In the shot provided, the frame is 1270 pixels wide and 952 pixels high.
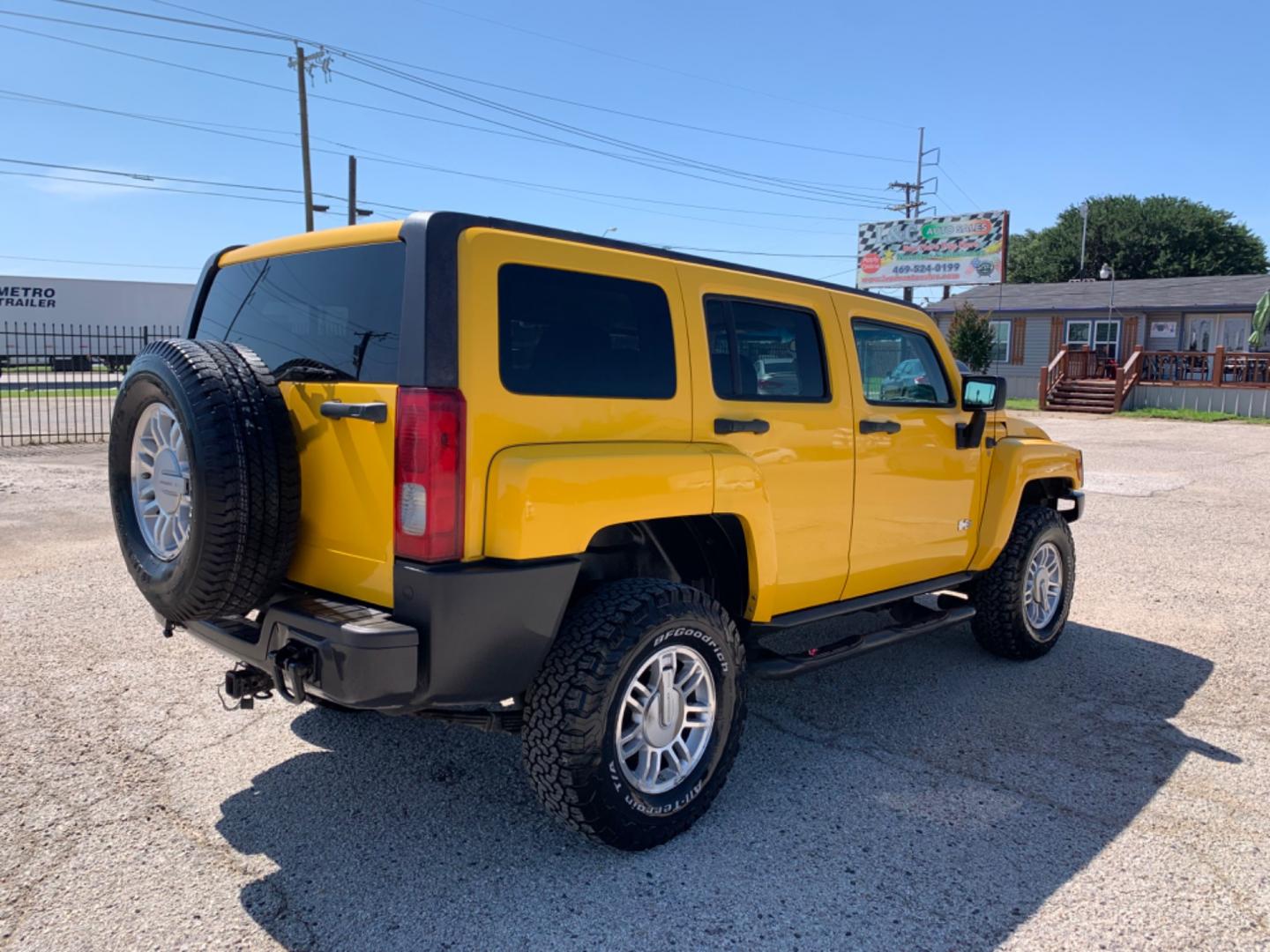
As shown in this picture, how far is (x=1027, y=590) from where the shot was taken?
5.33m

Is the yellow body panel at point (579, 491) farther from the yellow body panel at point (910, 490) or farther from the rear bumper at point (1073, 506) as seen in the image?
the rear bumper at point (1073, 506)

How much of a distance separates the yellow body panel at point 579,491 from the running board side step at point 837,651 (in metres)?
0.87

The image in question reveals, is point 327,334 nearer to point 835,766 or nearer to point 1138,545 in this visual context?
point 835,766

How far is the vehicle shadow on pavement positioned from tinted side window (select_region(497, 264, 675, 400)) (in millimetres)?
1595

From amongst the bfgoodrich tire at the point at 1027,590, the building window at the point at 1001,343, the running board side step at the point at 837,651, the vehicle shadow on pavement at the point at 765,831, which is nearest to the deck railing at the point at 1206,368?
the building window at the point at 1001,343

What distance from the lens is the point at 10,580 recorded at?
6.68m

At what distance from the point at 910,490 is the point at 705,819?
192 cm

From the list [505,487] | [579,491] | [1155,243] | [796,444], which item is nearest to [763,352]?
[796,444]

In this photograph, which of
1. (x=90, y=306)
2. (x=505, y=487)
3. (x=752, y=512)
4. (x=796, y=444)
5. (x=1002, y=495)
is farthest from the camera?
(x=90, y=306)

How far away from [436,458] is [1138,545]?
7.96m

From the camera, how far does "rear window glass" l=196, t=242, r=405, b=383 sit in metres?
2.97

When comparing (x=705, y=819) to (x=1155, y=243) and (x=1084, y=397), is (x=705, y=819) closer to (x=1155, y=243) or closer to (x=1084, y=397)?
(x=1084, y=397)

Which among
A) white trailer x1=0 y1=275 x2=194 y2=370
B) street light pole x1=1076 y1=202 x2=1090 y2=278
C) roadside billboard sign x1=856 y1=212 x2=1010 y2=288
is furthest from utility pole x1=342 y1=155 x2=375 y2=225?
street light pole x1=1076 y1=202 x2=1090 y2=278

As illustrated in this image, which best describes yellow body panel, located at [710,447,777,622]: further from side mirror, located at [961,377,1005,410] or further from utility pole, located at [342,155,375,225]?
utility pole, located at [342,155,375,225]
